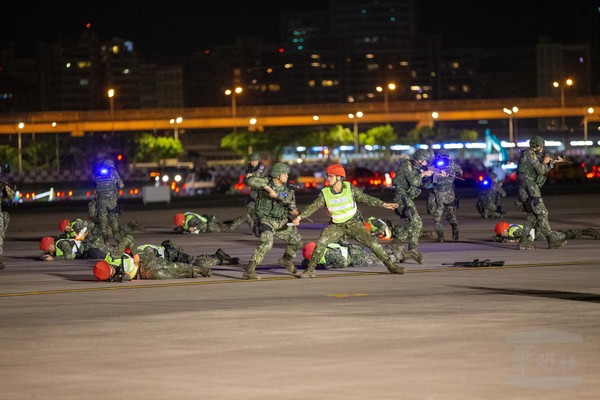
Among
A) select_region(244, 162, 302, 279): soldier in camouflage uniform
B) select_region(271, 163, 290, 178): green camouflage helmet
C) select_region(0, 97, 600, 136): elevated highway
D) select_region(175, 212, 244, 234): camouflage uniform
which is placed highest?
select_region(0, 97, 600, 136): elevated highway

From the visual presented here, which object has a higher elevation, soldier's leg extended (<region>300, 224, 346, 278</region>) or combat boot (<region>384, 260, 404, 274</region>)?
soldier's leg extended (<region>300, 224, 346, 278</region>)

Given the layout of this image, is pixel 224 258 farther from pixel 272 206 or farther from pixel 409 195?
pixel 409 195

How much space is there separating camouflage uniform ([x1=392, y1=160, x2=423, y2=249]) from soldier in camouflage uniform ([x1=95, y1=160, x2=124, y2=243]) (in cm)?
622

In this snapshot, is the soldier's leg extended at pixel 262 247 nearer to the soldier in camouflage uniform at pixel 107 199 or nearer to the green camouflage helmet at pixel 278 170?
the green camouflage helmet at pixel 278 170

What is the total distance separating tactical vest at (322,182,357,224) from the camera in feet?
62.1

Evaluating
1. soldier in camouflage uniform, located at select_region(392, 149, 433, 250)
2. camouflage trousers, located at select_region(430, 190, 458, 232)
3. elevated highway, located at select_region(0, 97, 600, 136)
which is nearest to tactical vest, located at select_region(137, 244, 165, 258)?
soldier in camouflage uniform, located at select_region(392, 149, 433, 250)

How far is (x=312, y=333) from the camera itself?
12961 millimetres

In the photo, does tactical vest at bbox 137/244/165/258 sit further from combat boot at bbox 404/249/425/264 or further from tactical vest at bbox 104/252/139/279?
combat boot at bbox 404/249/425/264

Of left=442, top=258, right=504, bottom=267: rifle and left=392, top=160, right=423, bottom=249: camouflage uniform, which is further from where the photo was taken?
left=392, top=160, right=423, bottom=249: camouflage uniform

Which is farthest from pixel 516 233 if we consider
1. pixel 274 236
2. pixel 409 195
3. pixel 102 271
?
pixel 102 271

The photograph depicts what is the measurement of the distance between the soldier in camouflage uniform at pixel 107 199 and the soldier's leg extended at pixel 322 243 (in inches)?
297

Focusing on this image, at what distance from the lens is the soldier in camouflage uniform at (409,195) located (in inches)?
899

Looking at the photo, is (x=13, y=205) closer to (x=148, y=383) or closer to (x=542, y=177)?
(x=542, y=177)

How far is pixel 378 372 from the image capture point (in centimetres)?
1055
